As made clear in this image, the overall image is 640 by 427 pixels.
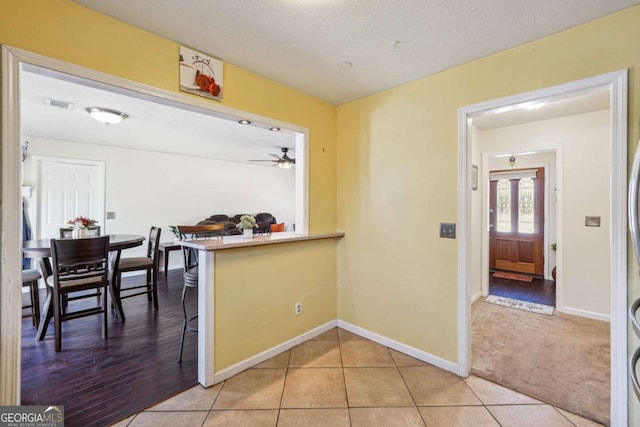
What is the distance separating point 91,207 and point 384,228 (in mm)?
5073

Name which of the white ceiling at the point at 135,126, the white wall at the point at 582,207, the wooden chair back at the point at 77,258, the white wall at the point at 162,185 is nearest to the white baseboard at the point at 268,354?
the wooden chair back at the point at 77,258

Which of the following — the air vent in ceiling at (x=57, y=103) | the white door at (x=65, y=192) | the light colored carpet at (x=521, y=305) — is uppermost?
the air vent in ceiling at (x=57, y=103)

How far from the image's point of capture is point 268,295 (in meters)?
2.32

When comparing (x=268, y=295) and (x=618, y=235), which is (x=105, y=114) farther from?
(x=618, y=235)

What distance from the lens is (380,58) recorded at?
78.6 inches

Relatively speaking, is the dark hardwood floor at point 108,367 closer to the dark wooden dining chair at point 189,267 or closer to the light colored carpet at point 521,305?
the dark wooden dining chair at point 189,267

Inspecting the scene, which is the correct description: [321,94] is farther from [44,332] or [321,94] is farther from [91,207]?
[91,207]

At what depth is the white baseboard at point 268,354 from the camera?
2020 mm

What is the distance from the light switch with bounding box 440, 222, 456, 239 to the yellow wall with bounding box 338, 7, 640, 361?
42mm

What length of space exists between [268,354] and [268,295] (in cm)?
51

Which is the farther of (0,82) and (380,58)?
(380,58)

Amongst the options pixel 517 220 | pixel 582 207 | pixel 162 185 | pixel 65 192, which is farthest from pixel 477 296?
pixel 65 192

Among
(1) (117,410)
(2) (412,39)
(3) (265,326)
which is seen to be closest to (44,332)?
(1) (117,410)
